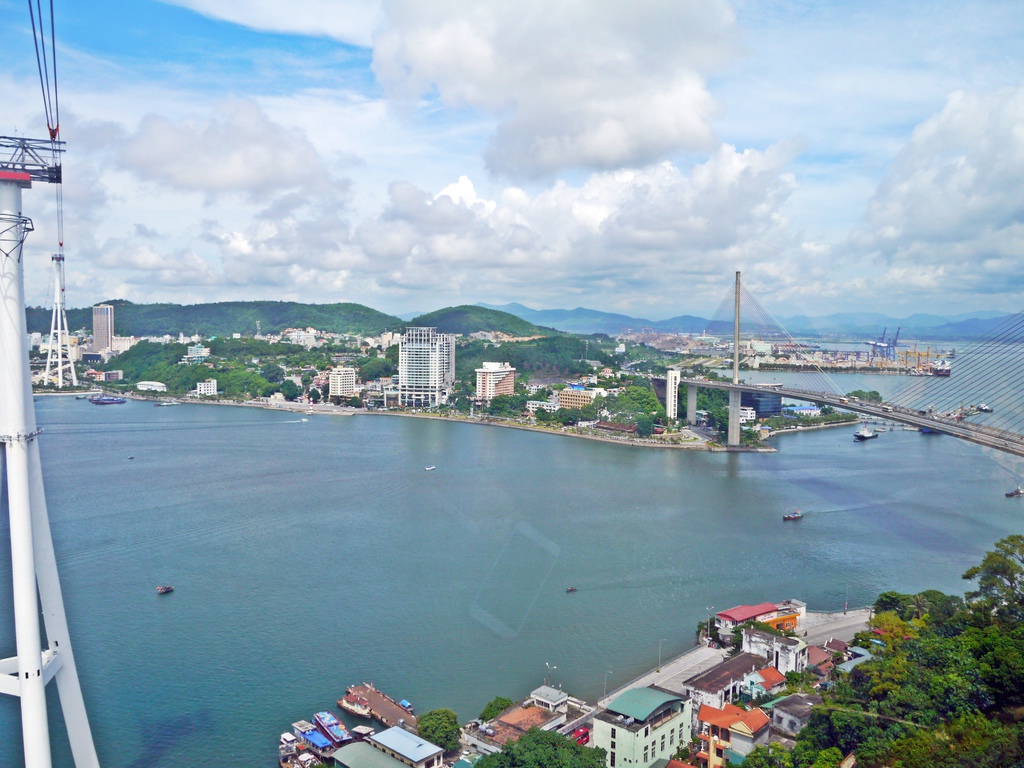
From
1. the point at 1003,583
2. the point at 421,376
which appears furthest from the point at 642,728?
the point at 421,376

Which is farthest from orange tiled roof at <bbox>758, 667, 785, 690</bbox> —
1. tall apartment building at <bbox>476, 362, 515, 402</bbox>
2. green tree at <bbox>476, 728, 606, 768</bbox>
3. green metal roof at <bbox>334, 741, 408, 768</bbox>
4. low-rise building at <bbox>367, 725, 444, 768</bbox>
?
tall apartment building at <bbox>476, 362, 515, 402</bbox>

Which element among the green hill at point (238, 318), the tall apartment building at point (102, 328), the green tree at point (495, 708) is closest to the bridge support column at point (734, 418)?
the green tree at point (495, 708)

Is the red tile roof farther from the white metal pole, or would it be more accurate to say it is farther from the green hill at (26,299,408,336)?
the green hill at (26,299,408,336)

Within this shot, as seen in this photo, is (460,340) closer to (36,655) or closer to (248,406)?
(248,406)

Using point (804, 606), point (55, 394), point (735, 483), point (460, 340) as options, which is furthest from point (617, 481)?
point (460, 340)

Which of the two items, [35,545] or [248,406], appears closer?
[35,545]

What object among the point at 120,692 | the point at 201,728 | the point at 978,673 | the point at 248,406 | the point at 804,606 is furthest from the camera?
the point at 248,406
